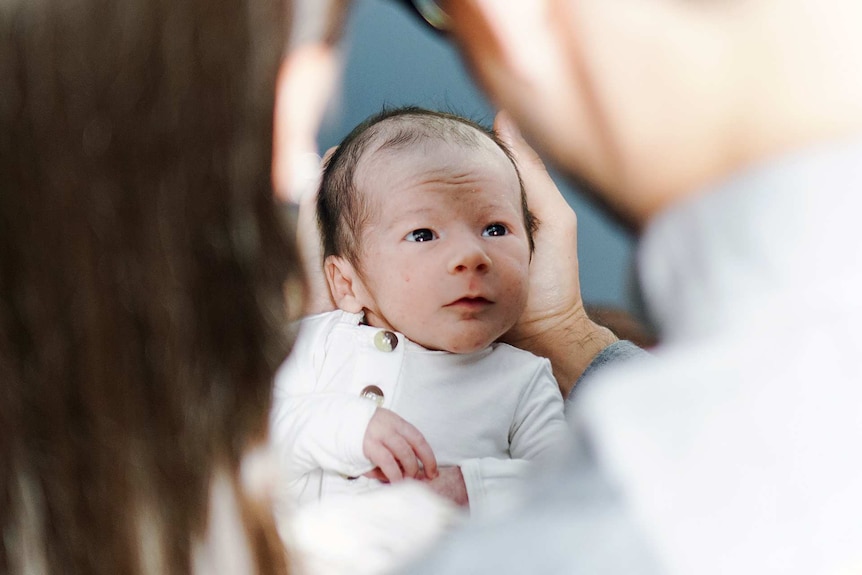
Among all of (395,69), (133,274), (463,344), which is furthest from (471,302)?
(133,274)

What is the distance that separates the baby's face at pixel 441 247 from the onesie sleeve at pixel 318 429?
102 millimetres

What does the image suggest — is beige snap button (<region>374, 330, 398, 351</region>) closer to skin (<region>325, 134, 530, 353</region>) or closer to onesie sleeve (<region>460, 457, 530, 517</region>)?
skin (<region>325, 134, 530, 353</region>)

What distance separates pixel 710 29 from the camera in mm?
310

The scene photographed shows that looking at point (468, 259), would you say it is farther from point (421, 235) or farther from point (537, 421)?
point (537, 421)

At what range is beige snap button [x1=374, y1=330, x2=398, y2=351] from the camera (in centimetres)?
83

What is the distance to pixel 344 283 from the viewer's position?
862 mm

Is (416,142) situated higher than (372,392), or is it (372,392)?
(416,142)

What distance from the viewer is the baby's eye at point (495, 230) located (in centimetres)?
83

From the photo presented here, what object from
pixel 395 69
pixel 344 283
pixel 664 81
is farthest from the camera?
pixel 395 69

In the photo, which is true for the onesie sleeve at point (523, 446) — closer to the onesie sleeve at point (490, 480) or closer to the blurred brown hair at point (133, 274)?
the onesie sleeve at point (490, 480)

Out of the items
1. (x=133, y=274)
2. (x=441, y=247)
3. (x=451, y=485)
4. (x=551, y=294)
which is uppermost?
(x=133, y=274)

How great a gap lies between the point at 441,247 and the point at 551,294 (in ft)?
0.63

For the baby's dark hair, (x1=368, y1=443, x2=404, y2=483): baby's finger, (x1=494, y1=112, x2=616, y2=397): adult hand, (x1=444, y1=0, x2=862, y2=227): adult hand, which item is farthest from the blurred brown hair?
(x1=494, y1=112, x2=616, y2=397): adult hand

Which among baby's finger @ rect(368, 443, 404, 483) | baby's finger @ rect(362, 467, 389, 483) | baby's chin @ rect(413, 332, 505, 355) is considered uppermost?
baby's chin @ rect(413, 332, 505, 355)
